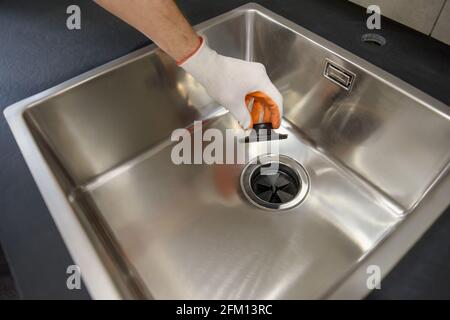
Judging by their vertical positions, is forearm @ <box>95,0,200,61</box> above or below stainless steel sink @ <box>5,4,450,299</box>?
above

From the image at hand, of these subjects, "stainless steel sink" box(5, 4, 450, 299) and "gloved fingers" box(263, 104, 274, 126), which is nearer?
"stainless steel sink" box(5, 4, 450, 299)

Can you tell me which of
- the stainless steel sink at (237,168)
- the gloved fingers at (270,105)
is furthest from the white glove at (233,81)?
the stainless steel sink at (237,168)

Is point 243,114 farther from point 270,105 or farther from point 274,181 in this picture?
point 274,181

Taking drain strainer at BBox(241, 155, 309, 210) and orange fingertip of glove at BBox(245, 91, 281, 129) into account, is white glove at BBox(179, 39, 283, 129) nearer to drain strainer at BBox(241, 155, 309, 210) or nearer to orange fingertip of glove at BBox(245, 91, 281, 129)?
orange fingertip of glove at BBox(245, 91, 281, 129)

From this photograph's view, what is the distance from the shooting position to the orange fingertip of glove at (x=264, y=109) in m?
0.66

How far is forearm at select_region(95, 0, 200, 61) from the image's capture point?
54 cm

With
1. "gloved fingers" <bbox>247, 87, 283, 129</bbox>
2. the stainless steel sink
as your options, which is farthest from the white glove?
the stainless steel sink

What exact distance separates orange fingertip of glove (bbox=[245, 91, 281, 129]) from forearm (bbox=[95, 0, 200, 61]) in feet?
0.49

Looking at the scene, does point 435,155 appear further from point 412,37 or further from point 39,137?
point 39,137

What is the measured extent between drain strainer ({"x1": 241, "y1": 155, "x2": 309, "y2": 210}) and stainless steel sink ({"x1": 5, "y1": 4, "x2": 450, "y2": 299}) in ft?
0.05

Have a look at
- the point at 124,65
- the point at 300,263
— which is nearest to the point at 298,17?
the point at 124,65

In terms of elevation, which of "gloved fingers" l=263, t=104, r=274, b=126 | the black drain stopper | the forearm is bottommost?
the black drain stopper

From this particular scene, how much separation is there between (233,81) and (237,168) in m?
0.19

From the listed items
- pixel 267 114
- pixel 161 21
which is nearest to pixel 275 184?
pixel 267 114
